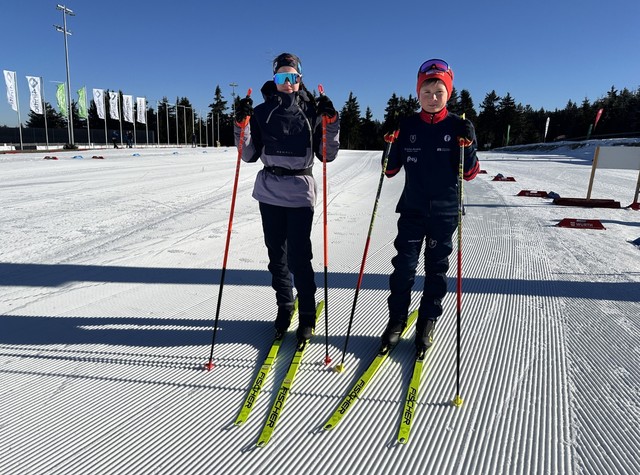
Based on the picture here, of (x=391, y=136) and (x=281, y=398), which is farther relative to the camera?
(x=391, y=136)

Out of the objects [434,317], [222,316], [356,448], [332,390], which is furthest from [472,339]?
[222,316]

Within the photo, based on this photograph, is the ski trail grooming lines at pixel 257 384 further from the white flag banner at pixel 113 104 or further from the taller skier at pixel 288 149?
the white flag banner at pixel 113 104

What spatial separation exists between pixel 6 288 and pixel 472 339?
3.82 metres

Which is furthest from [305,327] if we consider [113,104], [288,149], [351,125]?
[351,125]

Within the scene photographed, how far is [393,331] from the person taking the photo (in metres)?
2.56

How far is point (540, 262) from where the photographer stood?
4.41m

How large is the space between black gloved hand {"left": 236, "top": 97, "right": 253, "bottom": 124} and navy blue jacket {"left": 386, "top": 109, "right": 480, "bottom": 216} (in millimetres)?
932

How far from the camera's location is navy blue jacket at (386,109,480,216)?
91.4 inches

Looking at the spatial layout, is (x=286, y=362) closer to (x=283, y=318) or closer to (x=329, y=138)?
(x=283, y=318)

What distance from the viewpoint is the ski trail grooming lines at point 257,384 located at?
1.93 metres

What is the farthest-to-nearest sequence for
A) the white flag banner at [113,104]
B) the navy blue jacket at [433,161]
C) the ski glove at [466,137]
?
the white flag banner at [113,104] < the navy blue jacket at [433,161] < the ski glove at [466,137]

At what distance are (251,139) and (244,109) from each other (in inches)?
8.3

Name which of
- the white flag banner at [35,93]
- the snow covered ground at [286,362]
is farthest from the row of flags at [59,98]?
the snow covered ground at [286,362]

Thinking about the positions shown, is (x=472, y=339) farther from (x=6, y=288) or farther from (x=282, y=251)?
(x=6, y=288)
